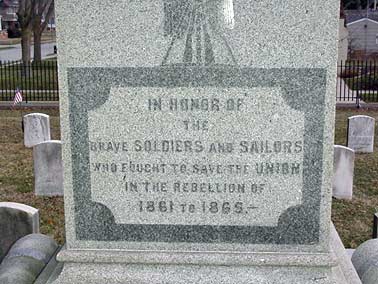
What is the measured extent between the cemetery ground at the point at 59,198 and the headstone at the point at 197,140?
304 cm

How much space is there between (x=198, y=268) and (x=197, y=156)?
2.09 feet

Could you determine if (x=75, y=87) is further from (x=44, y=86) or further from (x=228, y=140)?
(x=44, y=86)

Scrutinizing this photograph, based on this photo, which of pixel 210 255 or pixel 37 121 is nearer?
A: pixel 210 255

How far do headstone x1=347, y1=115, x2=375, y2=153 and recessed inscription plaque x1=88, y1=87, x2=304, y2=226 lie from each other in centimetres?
777

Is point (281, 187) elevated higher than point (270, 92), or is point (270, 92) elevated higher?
point (270, 92)

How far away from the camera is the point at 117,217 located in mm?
3277

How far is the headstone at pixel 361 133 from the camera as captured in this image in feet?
34.7

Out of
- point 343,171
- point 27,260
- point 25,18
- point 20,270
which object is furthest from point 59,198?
point 25,18

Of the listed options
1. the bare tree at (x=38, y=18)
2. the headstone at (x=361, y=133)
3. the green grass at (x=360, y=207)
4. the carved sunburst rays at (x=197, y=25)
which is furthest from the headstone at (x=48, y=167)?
the bare tree at (x=38, y=18)

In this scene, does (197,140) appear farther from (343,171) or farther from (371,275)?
(343,171)

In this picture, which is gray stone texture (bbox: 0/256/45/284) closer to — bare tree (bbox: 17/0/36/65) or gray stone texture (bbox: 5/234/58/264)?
gray stone texture (bbox: 5/234/58/264)

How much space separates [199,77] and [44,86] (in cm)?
1878

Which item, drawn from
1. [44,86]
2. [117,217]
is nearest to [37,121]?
[117,217]

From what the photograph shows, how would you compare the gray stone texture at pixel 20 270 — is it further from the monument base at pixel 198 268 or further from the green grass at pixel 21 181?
the green grass at pixel 21 181
